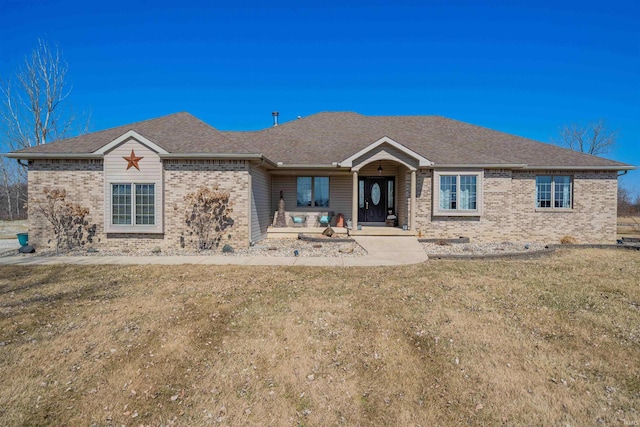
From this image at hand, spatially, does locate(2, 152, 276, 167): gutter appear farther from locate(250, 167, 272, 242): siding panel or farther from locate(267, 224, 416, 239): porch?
locate(267, 224, 416, 239): porch

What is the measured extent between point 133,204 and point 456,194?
495 inches

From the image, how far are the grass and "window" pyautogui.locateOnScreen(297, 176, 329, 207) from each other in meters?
8.17

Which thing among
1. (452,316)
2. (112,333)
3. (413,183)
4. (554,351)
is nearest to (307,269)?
(452,316)

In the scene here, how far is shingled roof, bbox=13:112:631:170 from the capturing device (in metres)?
11.9

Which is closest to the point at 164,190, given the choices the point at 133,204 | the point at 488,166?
the point at 133,204

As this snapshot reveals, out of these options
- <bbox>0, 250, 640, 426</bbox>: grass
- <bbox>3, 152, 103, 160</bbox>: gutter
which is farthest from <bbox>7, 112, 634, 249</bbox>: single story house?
<bbox>0, 250, 640, 426</bbox>: grass

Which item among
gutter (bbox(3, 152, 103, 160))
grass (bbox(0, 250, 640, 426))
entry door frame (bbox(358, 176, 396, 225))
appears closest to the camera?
grass (bbox(0, 250, 640, 426))

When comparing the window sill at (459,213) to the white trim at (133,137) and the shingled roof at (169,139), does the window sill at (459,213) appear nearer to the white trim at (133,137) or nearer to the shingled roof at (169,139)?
the shingled roof at (169,139)

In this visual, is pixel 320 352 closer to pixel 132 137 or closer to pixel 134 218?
pixel 134 218

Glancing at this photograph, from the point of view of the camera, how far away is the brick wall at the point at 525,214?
13.6m

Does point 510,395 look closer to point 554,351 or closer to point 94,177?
point 554,351

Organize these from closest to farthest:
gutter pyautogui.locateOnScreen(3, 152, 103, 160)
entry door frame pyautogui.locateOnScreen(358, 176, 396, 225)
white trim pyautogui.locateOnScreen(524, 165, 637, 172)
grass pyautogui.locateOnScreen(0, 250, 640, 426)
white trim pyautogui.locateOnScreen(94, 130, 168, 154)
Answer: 1. grass pyautogui.locateOnScreen(0, 250, 640, 426)
2. gutter pyautogui.locateOnScreen(3, 152, 103, 160)
3. white trim pyautogui.locateOnScreen(94, 130, 168, 154)
4. white trim pyautogui.locateOnScreen(524, 165, 637, 172)
5. entry door frame pyautogui.locateOnScreen(358, 176, 396, 225)

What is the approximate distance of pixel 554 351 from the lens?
13.3 ft

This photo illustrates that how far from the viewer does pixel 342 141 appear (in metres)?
16.1
